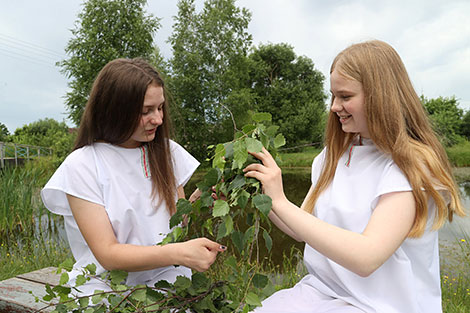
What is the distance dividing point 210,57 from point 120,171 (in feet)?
61.7

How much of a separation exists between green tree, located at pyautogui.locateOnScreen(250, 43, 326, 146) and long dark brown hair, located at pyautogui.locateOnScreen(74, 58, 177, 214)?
22518 mm

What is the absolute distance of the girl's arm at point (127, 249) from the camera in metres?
1.51

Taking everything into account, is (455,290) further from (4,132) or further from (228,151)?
(4,132)

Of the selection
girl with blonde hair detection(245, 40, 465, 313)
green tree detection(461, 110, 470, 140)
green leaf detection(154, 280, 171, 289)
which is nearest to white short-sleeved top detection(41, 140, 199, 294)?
green leaf detection(154, 280, 171, 289)

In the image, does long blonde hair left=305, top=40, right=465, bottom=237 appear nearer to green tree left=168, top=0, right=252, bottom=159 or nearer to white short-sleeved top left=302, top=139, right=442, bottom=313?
white short-sleeved top left=302, top=139, right=442, bottom=313

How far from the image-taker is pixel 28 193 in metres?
6.03

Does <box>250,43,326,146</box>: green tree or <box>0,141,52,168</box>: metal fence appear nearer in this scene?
<box>0,141,52,168</box>: metal fence

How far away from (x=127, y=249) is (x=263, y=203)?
2.50 feet

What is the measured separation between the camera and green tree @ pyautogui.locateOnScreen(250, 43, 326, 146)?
82.7ft

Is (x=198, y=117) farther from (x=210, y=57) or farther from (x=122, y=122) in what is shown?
(x=122, y=122)

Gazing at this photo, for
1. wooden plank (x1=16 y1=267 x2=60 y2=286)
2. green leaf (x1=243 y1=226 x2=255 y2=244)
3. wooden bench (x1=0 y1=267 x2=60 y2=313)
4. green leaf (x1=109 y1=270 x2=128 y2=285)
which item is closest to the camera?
green leaf (x1=243 y1=226 x2=255 y2=244)

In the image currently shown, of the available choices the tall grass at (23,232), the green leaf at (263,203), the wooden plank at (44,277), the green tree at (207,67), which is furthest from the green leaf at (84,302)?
the green tree at (207,67)

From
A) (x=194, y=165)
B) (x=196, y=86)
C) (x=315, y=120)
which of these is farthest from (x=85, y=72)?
(x=194, y=165)

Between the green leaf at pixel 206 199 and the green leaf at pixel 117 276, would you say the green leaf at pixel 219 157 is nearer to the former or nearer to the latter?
the green leaf at pixel 206 199
